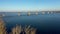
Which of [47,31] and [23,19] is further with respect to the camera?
[47,31]

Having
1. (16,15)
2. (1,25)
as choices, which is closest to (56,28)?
(16,15)

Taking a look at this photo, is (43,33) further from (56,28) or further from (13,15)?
(13,15)

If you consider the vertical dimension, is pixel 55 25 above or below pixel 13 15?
below

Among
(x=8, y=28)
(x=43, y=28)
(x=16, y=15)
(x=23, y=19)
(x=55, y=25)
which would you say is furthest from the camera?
(x=55, y=25)

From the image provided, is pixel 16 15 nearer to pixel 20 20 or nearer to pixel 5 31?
pixel 20 20

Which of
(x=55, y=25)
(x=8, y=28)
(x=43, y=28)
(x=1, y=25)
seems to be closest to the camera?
(x=1, y=25)

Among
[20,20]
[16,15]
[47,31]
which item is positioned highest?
[16,15]

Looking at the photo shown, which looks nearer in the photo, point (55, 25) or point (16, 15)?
point (16, 15)

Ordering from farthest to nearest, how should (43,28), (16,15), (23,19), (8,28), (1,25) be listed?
(43,28) < (23,19) < (16,15) < (8,28) < (1,25)

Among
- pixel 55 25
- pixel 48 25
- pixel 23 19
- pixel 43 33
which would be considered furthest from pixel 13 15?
pixel 55 25
